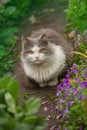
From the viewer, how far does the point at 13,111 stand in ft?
11.4

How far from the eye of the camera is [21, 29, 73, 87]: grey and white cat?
215 inches

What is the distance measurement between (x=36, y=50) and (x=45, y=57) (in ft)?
0.54

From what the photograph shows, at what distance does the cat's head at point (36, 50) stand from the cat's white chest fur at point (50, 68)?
139 mm

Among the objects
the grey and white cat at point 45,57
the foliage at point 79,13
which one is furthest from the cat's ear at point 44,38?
the foliage at point 79,13

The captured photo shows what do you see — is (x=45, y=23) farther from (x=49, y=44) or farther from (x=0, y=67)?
(x=49, y=44)

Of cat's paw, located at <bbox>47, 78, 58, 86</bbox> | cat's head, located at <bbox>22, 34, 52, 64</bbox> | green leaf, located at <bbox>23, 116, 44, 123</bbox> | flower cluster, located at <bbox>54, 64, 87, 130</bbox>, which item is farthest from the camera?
cat's paw, located at <bbox>47, 78, 58, 86</bbox>

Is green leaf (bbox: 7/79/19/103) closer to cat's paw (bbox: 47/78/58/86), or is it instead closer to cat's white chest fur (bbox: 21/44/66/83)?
cat's white chest fur (bbox: 21/44/66/83)

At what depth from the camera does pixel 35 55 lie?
5.38 metres

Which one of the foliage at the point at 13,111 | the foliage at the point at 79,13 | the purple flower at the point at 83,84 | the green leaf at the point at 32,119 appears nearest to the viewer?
the foliage at the point at 13,111

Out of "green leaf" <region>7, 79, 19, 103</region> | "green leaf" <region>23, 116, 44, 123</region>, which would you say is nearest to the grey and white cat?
"green leaf" <region>7, 79, 19, 103</region>

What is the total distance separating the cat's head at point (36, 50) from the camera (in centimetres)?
541

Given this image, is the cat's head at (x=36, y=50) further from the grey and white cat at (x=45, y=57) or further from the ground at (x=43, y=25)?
the ground at (x=43, y=25)

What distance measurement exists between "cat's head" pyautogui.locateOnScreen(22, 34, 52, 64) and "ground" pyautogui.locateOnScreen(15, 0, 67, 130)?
50 centimetres

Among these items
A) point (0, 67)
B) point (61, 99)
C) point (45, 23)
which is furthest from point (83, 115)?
point (45, 23)
